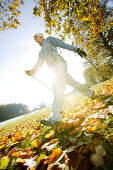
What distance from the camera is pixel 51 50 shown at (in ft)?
7.49

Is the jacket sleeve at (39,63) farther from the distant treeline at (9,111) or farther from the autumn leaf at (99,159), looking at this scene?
the distant treeline at (9,111)

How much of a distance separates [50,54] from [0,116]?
2005 inches

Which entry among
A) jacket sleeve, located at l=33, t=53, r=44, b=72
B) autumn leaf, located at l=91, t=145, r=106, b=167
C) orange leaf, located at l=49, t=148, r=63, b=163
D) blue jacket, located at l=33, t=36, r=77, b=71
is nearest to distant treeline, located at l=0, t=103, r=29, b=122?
jacket sleeve, located at l=33, t=53, r=44, b=72

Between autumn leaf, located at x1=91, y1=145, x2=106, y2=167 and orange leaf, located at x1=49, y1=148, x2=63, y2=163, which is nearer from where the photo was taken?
autumn leaf, located at x1=91, y1=145, x2=106, y2=167

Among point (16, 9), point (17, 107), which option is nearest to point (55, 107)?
point (16, 9)

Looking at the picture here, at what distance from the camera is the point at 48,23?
3.67m

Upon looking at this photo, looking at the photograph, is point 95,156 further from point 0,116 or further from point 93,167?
point 0,116

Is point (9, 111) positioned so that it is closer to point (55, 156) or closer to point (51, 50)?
point (51, 50)

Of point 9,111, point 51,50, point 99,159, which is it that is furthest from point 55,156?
point 9,111

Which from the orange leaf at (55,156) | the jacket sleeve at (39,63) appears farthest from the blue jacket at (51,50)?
the orange leaf at (55,156)

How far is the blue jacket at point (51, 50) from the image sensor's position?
7.33 feet

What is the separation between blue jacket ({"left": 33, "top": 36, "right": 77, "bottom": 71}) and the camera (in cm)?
224

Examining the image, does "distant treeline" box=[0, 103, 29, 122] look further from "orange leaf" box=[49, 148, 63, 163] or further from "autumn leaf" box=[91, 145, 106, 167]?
"autumn leaf" box=[91, 145, 106, 167]

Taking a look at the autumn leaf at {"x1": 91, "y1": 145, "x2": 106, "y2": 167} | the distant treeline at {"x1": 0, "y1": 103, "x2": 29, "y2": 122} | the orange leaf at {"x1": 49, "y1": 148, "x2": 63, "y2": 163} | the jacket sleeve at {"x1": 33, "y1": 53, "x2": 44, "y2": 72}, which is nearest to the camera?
the autumn leaf at {"x1": 91, "y1": 145, "x2": 106, "y2": 167}
